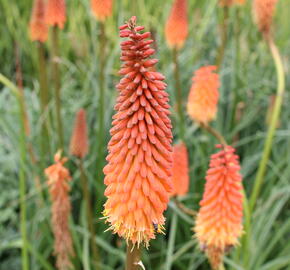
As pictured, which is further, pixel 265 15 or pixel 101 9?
pixel 265 15

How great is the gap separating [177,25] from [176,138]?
1.50 m

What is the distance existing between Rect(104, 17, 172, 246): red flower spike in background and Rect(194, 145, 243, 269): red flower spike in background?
32.3 inches

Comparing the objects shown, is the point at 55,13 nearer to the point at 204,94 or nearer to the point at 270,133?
the point at 204,94

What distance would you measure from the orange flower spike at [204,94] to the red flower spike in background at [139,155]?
185cm

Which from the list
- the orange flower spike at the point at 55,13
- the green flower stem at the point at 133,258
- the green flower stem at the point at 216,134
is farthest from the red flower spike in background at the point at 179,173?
the orange flower spike at the point at 55,13

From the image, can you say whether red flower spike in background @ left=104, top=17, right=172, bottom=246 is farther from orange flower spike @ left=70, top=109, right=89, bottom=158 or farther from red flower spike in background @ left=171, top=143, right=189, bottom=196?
orange flower spike @ left=70, top=109, right=89, bottom=158

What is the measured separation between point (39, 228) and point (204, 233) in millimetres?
1981

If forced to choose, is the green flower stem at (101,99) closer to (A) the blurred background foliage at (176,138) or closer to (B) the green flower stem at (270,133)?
(A) the blurred background foliage at (176,138)

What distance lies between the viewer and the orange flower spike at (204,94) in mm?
3506

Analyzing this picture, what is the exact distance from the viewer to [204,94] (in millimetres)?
3551

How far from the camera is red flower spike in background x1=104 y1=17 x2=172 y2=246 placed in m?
1.62

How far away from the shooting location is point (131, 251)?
1646 millimetres

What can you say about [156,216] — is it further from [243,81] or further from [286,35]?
[286,35]

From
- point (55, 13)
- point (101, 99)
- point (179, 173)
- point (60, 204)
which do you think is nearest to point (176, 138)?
point (101, 99)
